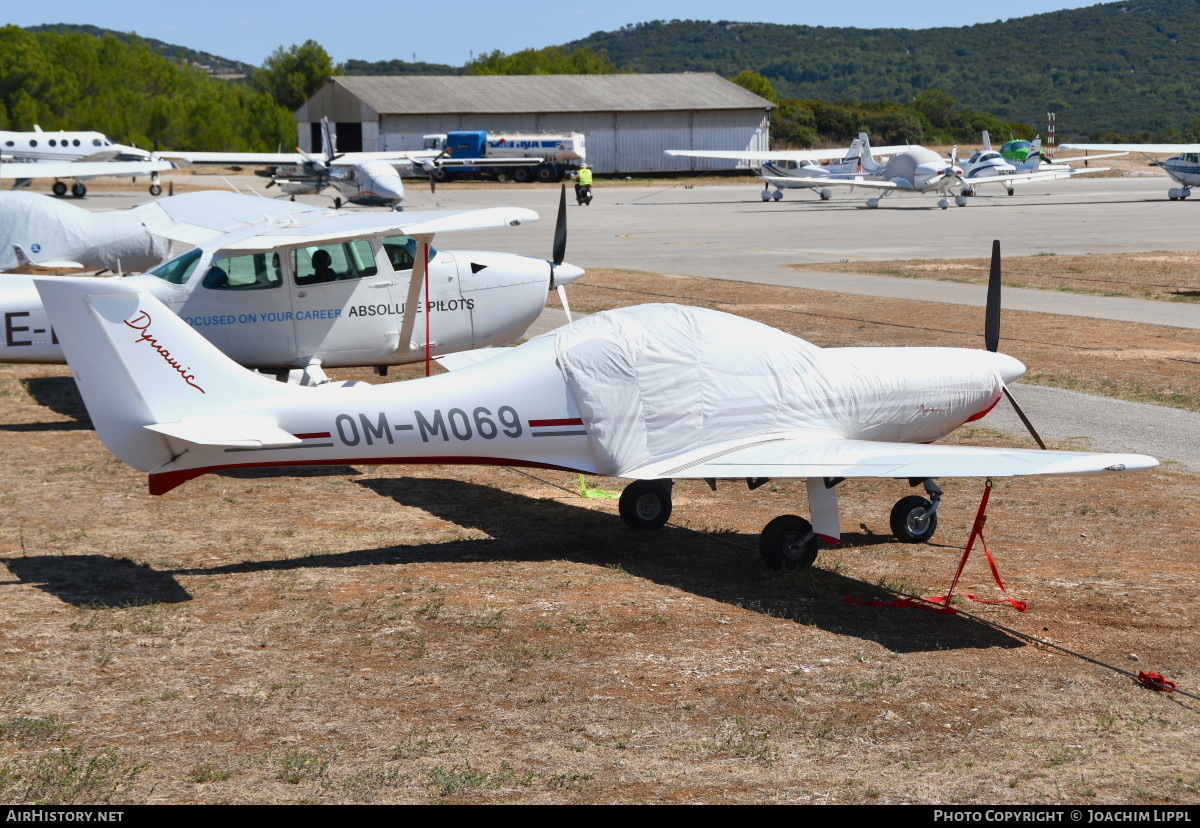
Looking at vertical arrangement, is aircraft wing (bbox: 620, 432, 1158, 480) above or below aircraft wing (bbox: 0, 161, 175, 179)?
below

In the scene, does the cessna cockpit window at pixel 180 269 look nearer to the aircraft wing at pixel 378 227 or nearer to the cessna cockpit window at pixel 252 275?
the cessna cockpit window at pixel 252 275

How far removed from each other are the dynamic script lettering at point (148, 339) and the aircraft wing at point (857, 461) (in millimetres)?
3309

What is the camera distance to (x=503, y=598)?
9.12 meters

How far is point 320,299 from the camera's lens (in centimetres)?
1494

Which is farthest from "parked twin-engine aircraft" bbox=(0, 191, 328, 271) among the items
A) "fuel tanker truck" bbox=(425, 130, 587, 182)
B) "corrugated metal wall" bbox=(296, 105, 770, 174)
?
"corrugated metal wall" bbox=(296, 105, 770, 174)

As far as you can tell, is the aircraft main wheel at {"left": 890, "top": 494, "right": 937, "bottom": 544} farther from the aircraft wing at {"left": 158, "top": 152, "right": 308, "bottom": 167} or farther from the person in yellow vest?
the person in yellow vest

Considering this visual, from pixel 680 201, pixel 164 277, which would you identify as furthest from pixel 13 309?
pixel 680 201

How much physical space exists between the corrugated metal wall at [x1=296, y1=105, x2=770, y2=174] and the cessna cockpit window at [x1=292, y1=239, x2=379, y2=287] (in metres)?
83.8

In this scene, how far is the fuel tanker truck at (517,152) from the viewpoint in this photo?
287 feet

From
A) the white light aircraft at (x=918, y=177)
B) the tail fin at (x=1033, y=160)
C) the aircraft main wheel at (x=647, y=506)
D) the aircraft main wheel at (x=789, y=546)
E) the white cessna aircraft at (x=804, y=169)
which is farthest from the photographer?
the tail fin at (x=1033, y=160)

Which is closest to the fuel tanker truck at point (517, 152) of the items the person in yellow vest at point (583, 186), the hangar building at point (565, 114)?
the hangar building at point (565, 114)

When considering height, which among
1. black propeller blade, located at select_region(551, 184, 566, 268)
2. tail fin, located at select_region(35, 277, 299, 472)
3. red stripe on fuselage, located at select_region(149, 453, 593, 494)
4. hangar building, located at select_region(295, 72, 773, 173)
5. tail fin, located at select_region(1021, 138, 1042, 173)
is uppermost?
hangar building, located at select_region(295, 72, 773, 173)

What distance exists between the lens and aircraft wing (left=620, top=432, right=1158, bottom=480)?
27.2ft
